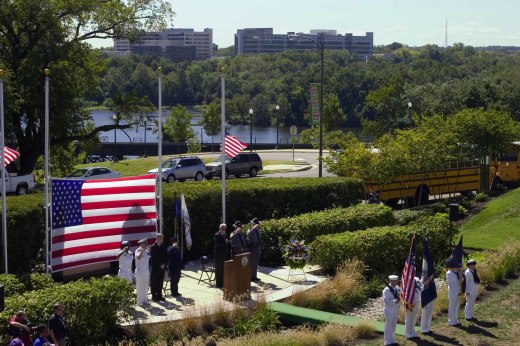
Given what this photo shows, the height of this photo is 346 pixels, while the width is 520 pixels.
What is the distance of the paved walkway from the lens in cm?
1780

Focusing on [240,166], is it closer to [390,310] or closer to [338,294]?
[338,294]

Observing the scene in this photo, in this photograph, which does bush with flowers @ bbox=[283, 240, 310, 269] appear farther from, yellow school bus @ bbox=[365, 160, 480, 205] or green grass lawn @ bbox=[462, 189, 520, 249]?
yellow school bus @ bbox=[365, 160, 480, 205]

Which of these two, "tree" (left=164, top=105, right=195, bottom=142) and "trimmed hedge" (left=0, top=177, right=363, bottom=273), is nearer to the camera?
"trimmed hedge" (left=0, top=177, right=363, bottom=273)

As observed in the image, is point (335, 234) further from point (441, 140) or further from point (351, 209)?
point (441, 140)

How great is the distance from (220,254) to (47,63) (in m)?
20.9

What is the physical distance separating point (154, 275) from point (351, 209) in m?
10.00

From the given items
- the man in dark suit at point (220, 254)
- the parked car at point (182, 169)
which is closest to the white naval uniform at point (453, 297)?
the man in dark suit at point (220, 254)

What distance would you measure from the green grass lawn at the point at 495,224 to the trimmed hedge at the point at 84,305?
1453cm

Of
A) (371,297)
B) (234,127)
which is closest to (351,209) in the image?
(371,297)

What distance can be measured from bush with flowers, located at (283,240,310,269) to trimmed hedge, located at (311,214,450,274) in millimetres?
892

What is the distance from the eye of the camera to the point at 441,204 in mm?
34344

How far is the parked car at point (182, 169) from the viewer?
44.8 m

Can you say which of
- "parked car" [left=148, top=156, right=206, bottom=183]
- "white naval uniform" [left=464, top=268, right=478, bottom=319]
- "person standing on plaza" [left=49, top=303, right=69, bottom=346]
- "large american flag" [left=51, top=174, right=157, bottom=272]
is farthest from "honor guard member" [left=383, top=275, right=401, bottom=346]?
"parked car" [left=148, top=156, right=206, bottom=183]

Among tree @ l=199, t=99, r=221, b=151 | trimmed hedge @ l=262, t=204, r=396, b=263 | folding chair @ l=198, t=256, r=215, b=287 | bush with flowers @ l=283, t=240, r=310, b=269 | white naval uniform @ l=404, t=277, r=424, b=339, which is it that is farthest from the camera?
tree @ l=199, t=99, r=221, b=151
